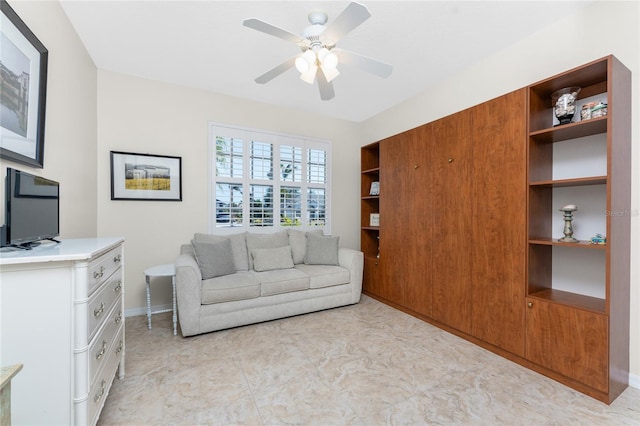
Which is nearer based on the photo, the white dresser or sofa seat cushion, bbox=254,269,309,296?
the white dresser

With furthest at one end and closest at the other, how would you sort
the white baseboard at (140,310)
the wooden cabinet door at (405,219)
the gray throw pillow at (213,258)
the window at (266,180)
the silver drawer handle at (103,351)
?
the window at (266,180) → the white baseboard at (140,310) → the wooden cabinet door at (405,219) → the gray throw pillow at (213,258) → the silver drawer handle at (103,351)

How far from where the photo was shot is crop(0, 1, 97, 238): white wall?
188 cm

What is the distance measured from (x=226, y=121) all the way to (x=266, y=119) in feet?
1.83

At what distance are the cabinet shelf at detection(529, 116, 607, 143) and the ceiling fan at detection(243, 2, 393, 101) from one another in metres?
1.25

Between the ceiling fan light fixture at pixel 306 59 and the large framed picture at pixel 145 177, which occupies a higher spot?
the ceiling fan light fixture at pixel 306 59

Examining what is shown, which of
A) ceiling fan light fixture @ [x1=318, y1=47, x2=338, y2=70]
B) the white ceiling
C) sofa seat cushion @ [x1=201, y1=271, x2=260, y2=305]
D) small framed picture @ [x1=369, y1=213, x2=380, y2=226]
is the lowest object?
sofa seat cushion @ [x1=201, y1=271, x2=260, y2=305]

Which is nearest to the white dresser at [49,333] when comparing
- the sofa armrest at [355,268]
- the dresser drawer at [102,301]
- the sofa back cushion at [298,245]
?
the dresser drawer at [102,301]

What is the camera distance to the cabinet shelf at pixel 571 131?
1864 mm

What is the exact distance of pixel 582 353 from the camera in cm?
182

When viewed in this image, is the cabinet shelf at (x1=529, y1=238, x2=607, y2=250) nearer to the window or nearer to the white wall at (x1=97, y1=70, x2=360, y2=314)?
the window

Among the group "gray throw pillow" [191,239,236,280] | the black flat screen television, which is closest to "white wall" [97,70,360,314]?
"gray throw pillow" [191,239,236,280]

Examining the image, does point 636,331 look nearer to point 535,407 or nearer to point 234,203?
point 535,407

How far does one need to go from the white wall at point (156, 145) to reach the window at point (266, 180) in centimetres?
16

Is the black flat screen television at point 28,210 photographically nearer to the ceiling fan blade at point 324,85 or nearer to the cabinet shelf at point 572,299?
the ceiling fan blade at point 324,85
